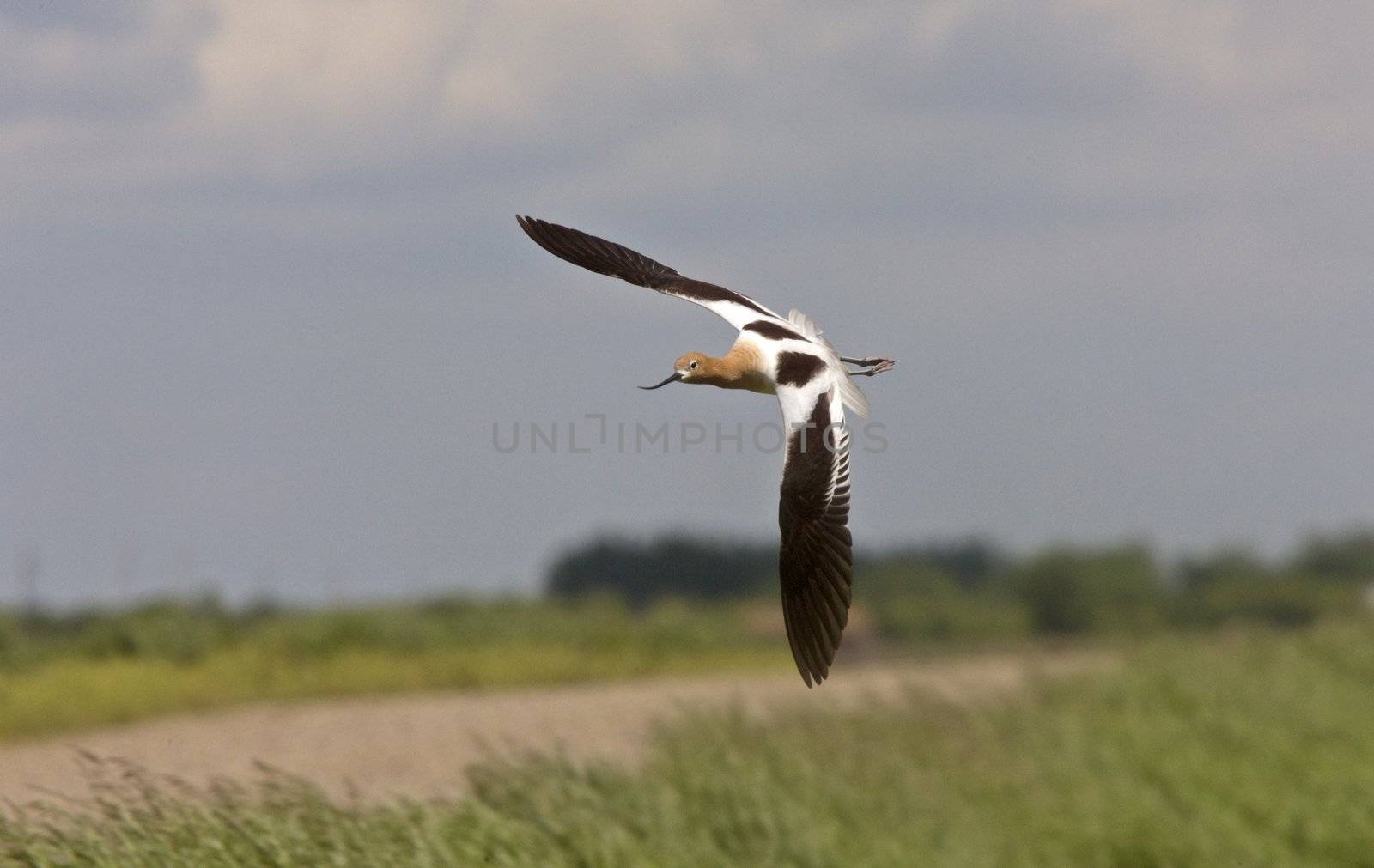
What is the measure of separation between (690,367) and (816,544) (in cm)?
75

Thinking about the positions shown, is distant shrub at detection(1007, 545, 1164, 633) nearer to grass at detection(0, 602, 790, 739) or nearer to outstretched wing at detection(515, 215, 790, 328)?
grass at detection(0, 602, 790, 739)

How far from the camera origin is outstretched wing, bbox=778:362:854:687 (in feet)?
11.7

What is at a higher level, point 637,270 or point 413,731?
point 637,270

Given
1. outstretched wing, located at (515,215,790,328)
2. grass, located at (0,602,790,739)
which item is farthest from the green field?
outstretched wing, located at (515,215,790,328)

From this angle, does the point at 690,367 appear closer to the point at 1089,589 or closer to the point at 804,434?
the point at 804,434

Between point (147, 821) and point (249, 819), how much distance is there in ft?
1.33

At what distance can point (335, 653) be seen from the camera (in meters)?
19.2

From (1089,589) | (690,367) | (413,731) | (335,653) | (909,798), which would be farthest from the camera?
(1089,589)

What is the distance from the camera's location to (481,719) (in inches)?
628

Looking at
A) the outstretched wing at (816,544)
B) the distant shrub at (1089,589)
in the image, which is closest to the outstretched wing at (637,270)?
the outstretched wing at (816,544)

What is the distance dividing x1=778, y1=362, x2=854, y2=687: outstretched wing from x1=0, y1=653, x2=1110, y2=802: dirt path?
222 inches

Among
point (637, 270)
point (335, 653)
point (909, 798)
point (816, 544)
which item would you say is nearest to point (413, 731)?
point (335, 653)

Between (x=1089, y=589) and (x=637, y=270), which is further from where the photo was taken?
(x=1089, y=589)

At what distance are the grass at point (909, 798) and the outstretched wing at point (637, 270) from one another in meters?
3.11
